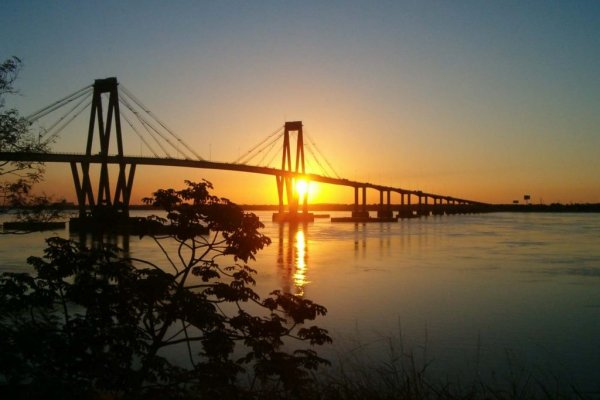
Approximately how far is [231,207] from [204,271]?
0.74 meters

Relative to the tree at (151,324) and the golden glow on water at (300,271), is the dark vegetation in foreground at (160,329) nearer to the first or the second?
the tree at (151,324)

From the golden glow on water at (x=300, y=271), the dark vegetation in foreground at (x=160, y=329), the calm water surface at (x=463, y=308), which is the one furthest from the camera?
the golden glow on water at (x=300, y=271)

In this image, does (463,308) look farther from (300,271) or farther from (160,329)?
(300,271)

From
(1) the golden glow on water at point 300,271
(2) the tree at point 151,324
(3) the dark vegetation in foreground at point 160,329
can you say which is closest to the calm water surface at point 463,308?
(1) the golden glow on water at point 300,271

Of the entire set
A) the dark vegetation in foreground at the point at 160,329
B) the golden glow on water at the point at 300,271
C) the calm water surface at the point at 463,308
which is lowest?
the golden glow on water at the point at 300,271

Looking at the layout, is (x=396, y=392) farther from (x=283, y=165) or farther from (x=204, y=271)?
(x=283, y=165)

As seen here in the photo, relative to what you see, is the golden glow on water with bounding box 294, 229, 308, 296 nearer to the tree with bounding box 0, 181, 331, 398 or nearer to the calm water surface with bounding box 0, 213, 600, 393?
the calm water surface with bounding box 0, 213, 600, 393

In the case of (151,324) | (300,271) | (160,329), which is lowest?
(300,271)

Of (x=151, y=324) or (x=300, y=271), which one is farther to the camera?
(x=300, y=271)

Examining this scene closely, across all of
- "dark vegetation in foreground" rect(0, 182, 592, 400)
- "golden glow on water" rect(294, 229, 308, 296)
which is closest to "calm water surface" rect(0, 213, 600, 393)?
"golden glow on water" rect(294, 229, 308, 296)

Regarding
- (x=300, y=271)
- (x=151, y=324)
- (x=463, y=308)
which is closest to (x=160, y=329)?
(x=151, y=324)

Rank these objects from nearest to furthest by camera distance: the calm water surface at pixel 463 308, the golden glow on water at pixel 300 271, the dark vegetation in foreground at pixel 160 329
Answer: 1. the dark vegetation in foreground at pixel 160 329
2. the calm water surface at pixel 463 308
3. the golden glow on water at pixel 300 271

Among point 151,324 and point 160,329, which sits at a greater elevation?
point 151,324

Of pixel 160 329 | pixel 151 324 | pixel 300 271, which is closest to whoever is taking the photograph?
pixel 151 324
